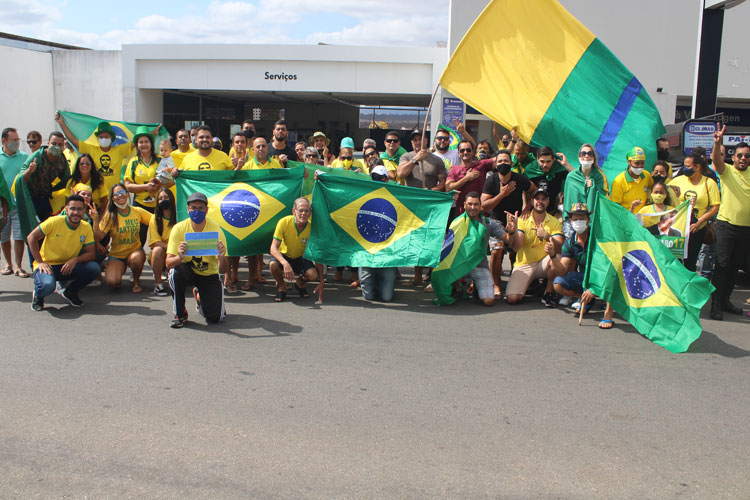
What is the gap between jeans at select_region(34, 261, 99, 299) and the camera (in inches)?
262

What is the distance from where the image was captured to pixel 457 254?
Result: 7.47m

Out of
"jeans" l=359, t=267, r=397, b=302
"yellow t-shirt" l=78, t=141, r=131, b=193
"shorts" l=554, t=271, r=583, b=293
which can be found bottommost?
"jeans" l=359, t=267, r=397, b=302

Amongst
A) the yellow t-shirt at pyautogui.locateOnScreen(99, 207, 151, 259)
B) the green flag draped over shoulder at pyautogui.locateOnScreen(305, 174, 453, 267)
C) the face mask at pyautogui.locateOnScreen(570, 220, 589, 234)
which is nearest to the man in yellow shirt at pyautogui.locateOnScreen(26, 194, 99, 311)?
the yellow t-shirt at pyautogui.locateOnScreen(99, 207, 151, 259)

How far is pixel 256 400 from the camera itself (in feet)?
14.5

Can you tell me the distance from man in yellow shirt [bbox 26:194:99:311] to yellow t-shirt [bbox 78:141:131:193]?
1916mm

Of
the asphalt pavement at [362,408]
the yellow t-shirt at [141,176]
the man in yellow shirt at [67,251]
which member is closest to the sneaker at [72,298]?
the man in yellow shirt at [67,251]

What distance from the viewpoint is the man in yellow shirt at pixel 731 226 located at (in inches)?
279

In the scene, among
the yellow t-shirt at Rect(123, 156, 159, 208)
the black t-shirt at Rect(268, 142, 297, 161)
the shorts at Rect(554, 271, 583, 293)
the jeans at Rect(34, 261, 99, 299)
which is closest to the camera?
the jeans at Rect(34, 261, 99, 299)

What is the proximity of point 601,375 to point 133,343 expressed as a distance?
12.8ft

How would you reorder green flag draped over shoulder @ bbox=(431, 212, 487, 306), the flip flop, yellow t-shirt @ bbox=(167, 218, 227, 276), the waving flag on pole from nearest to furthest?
yellow t-shirt @ bbox=(167, 218, 227, 276)
the flip flop
green flag draped over shoulder @ bbox=(431, 212, 487, 306)
the waving flag on pole

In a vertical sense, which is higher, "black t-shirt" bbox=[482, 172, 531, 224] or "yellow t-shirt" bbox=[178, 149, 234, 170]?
"yellow t-shirt" bbox=[178, 149, 234, 170]

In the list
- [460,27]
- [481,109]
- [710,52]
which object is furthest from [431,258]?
[460,27]

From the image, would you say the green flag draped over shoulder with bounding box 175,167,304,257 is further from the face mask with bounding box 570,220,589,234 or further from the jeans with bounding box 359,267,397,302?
the face mask with bounding box 570,220,589,234

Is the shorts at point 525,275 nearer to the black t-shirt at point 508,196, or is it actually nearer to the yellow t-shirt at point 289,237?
the black t-shirt at point 508,196
